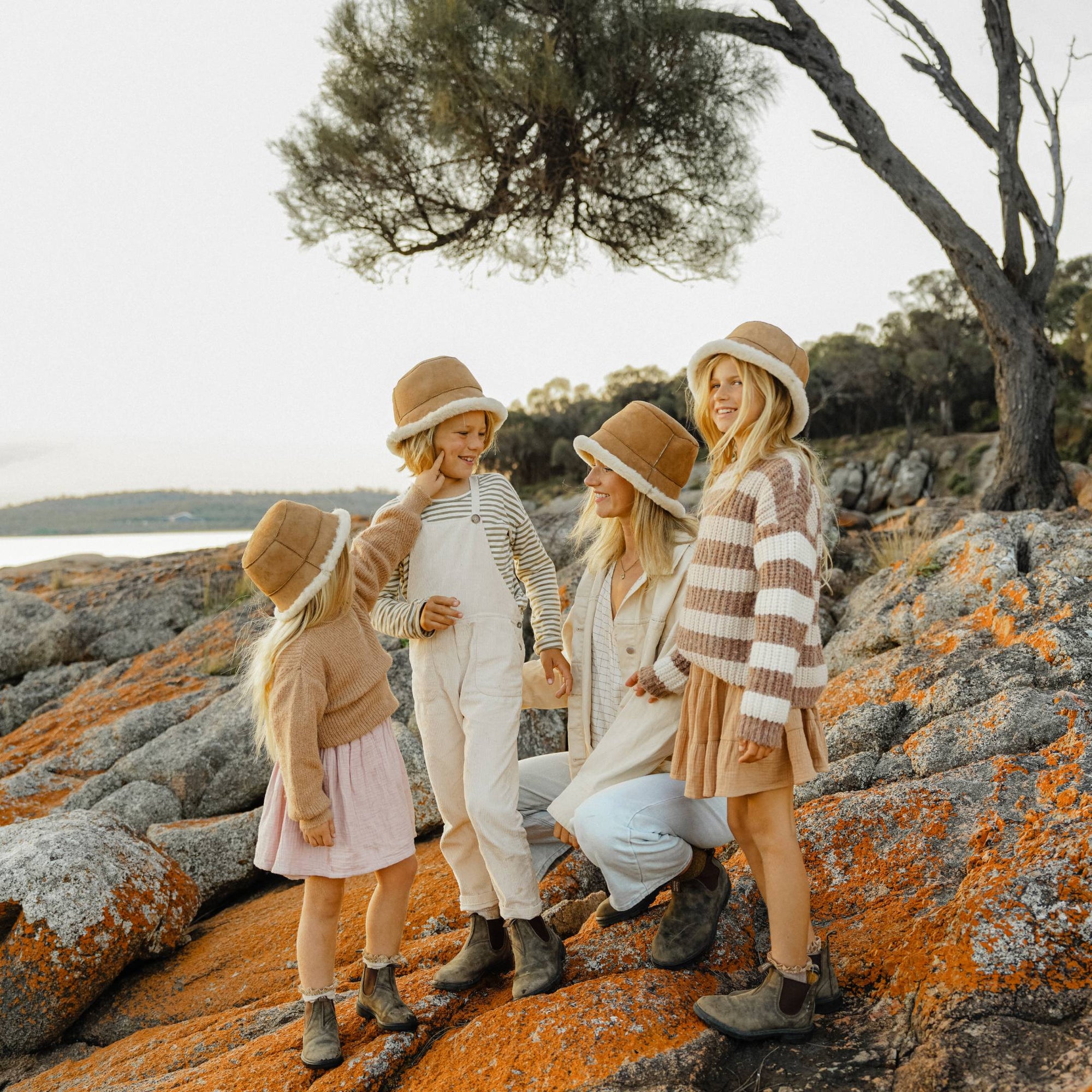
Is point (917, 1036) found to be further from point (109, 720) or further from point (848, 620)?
point (109, 720)

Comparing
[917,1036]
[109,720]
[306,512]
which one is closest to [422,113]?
[109,720]

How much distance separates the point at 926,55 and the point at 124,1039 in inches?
402

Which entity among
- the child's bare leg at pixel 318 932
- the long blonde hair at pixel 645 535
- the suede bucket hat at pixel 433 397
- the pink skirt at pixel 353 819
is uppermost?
the suede bucket hat at pixel 433 397

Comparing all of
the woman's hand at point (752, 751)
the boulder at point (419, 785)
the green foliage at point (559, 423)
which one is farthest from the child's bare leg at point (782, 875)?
the green foliage at point (559, 423)

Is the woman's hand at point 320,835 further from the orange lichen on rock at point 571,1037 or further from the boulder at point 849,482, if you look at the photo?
the boulder at point 849,482

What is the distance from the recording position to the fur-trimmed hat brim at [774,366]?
2676 mm

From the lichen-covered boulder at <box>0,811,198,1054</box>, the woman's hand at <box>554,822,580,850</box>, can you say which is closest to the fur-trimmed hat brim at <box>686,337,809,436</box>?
the woman's hand at <box>554,822,580,850</box>

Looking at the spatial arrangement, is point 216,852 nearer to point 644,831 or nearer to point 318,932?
point 318,932

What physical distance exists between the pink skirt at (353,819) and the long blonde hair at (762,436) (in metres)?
1.36

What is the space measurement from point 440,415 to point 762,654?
144 centimetres

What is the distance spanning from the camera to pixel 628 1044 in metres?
2.25

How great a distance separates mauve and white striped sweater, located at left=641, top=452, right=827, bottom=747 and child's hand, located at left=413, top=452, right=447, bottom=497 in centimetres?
103

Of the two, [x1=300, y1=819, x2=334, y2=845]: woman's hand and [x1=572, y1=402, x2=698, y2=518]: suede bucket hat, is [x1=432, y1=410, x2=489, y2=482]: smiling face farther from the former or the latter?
[x1=300, y1=819, x2=334, y2=845]: woman's hand

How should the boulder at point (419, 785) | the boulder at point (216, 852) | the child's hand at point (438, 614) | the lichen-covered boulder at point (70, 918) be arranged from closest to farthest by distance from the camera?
the child's hand at point (438, 614) < the lichen-covered boulder at point (70, 918) < the boulder at point (216, 852) < the boulder at point (419, 785)
